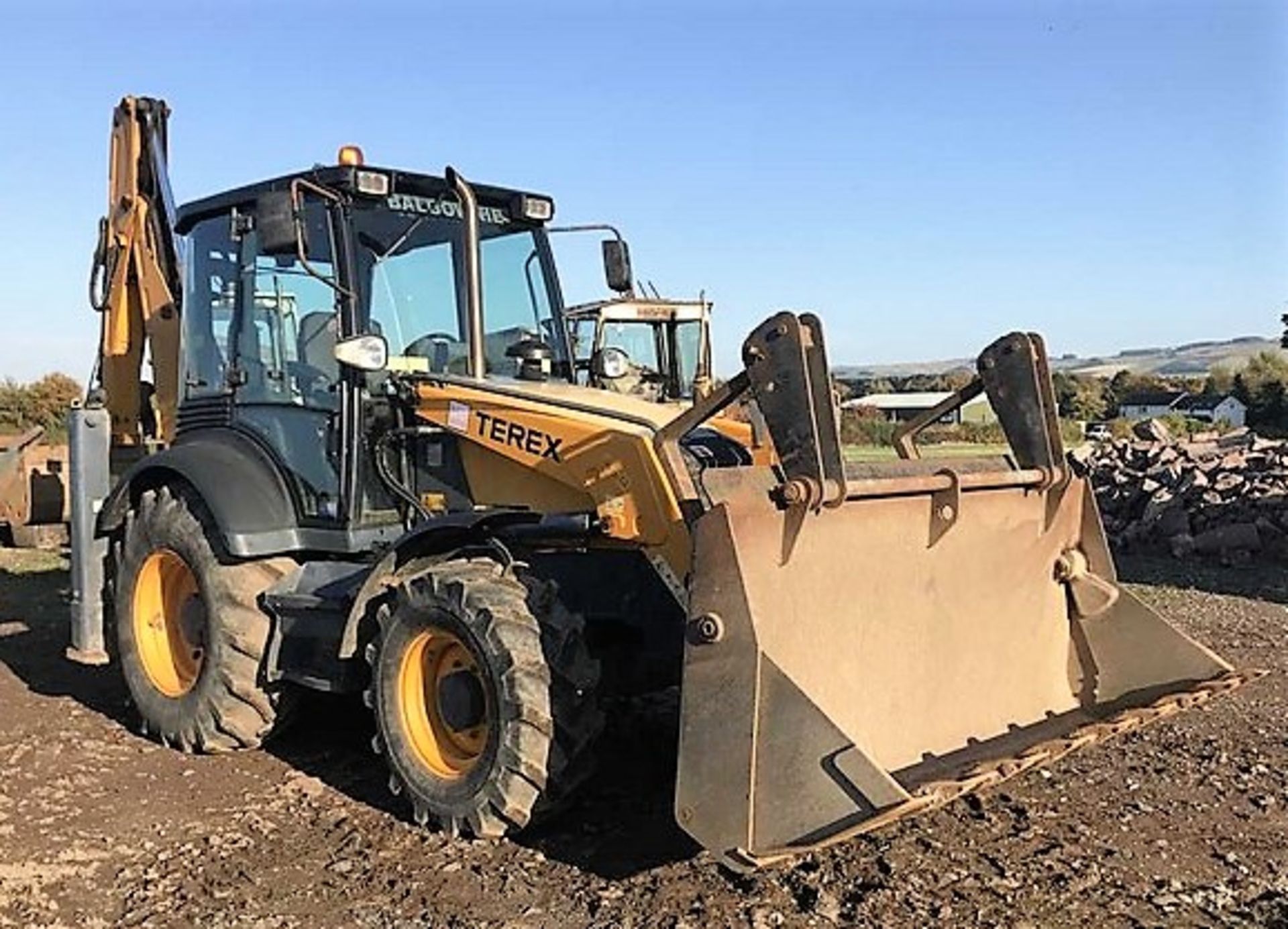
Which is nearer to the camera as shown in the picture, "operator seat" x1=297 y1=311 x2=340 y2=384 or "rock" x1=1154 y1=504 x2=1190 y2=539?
"operator seat" x1=297 y1=311 x2=340 y2=384

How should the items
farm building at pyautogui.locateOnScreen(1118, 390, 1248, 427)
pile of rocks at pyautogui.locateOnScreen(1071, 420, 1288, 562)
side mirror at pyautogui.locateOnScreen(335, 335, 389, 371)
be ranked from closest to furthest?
1. side mirror at pyautogui.locateOnScreen(335, 335, 389, 371)
2. pile of rocks at pyautogui.locateOnScreen(1071, 420, 1288, 562)
3. farm building at pyautogui.locateOnScreen(1118, 390, 1248, 427)

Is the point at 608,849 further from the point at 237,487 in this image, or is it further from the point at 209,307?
the point at 209,307

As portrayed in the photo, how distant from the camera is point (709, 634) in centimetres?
420

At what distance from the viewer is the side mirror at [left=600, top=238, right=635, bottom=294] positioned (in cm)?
682

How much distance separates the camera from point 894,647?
481 centimetres

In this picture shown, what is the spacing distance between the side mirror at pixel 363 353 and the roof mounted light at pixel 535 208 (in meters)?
1.36

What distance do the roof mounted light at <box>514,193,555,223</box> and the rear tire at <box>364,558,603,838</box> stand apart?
2168 millimetres

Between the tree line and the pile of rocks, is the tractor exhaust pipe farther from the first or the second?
the tree line

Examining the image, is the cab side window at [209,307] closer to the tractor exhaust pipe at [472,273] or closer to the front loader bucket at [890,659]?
the tractor exhaust pipe at [472,273]

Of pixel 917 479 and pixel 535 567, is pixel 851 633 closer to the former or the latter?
pixel 917 479

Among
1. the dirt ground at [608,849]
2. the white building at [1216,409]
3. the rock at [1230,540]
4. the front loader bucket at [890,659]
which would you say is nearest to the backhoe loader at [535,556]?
the front loader bucket at [890,659]

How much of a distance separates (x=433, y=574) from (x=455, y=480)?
84 cm

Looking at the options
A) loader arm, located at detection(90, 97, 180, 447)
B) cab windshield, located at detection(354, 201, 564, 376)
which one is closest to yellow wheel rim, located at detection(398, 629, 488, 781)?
cab windshield, located at detection(354, 201, 564, 376)

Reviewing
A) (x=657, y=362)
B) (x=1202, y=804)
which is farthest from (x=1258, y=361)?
(x=1202, y=804)
